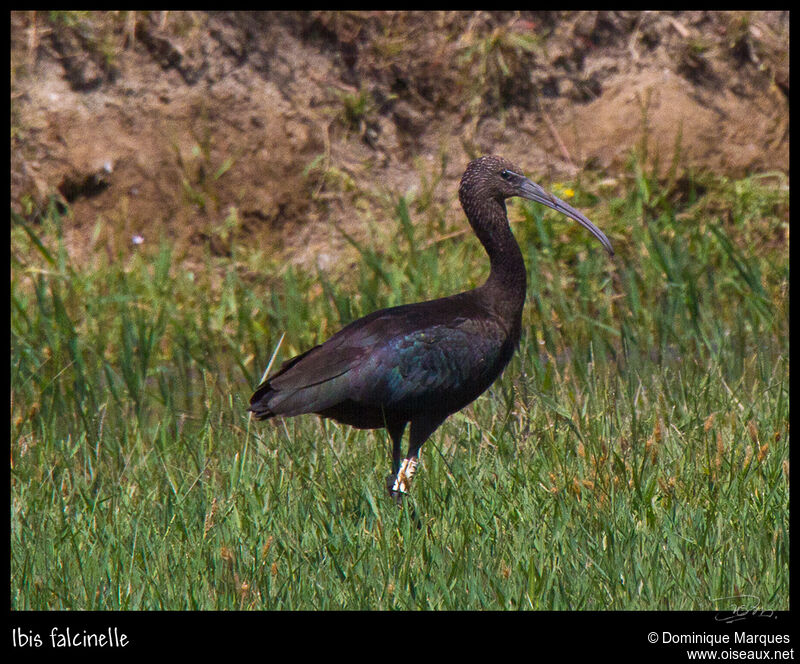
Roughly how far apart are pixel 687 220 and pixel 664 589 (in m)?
4.14

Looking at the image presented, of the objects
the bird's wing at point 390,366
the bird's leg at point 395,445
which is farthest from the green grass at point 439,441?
the bird's wing at point 390,366

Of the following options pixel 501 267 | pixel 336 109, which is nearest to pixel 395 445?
pixel 501 267

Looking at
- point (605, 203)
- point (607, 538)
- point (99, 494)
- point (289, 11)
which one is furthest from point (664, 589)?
point (289, 11)

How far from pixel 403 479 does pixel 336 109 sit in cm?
380

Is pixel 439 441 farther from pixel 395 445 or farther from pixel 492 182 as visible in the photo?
pixel 492 182

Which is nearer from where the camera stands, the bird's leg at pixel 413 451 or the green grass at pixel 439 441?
the green grass at pixel 439 441

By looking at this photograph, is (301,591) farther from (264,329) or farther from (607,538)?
(264,329)

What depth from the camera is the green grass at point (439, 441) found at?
3.18 metres

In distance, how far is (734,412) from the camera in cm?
420

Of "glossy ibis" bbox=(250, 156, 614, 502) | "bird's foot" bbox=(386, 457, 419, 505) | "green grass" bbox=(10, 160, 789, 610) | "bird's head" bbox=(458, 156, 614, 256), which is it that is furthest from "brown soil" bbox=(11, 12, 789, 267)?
"bird's foot" bbox=(386, 457, 419, 505)

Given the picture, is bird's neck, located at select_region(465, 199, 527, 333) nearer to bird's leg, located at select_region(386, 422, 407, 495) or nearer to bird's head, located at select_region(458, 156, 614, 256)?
bird's head, located at select_region(458, 156, 614, 256)

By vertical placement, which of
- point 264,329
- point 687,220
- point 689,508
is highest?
point 687,220

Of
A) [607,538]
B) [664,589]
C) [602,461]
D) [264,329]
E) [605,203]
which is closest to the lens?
[664,589]

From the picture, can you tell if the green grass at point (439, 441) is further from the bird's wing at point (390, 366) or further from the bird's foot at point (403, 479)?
the bird's wing at point (390, 366)
